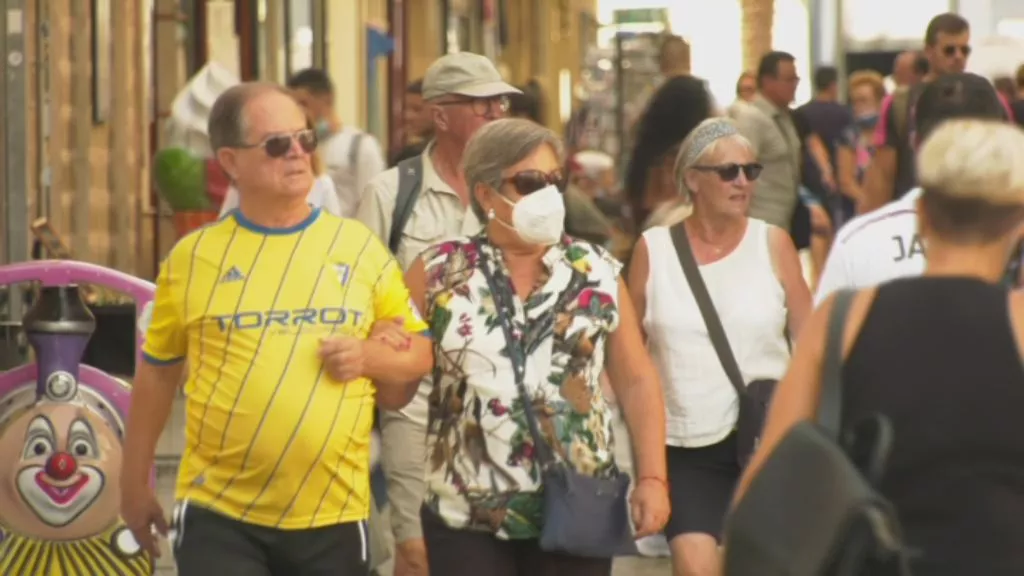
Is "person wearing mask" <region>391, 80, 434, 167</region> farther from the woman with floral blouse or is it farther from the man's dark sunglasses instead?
the man's dark sunglasses

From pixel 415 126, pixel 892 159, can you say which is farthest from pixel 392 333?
pixel 415 126

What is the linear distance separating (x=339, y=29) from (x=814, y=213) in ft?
39.3

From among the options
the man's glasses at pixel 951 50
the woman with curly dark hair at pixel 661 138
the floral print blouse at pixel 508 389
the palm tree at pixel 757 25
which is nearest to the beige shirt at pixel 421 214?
the floral print blouse at pixel 508 389

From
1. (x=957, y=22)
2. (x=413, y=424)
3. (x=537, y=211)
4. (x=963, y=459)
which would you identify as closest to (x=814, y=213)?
(x=957, y=22)

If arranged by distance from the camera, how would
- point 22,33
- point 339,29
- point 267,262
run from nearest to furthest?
1. point 267,262
2. point 22,33
3. point 339,29

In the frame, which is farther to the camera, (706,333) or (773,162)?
(773,162)

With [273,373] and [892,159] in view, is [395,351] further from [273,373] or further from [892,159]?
[892,159]

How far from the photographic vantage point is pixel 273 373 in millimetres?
5695

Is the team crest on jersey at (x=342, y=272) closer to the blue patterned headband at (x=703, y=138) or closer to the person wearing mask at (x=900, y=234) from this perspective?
the person wearing mask at (x=900, y=234)

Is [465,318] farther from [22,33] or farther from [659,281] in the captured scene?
[22,33]

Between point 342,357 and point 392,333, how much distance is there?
188 millimetres

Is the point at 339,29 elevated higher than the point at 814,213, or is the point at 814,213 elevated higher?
the point at 339,29

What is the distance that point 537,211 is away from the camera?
6113mm

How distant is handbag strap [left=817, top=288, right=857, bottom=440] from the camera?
4223 mm
